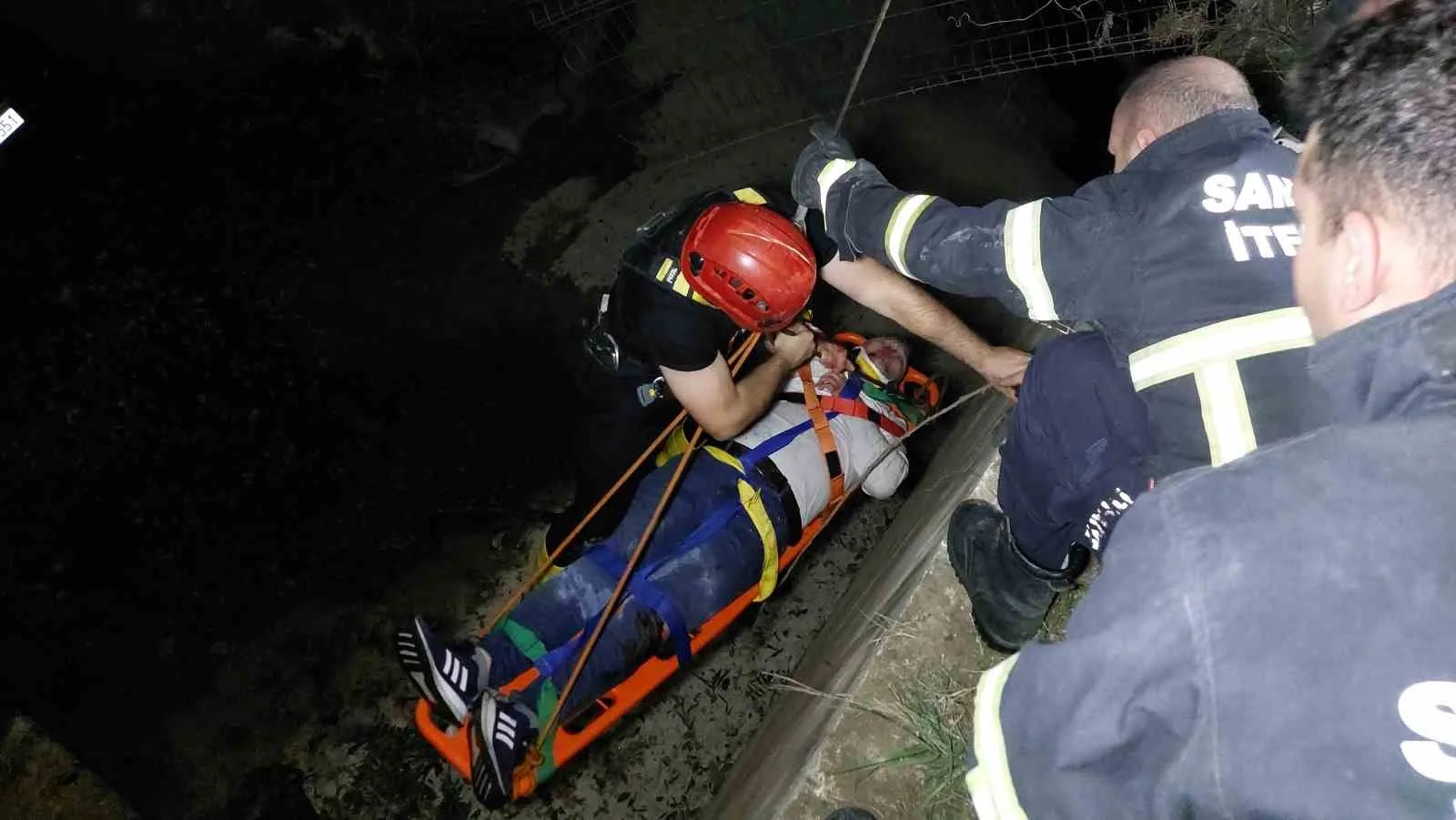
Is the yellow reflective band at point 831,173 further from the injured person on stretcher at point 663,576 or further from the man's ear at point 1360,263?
the man's ear at point 1360,263

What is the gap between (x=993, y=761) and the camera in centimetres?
109

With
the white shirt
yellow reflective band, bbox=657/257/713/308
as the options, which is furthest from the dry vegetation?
yellow reflective band, bbox=657/257/713/308

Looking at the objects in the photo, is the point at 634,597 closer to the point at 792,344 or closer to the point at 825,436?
the point at 825,436

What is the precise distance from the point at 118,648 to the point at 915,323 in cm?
377

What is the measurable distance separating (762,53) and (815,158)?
2.37m

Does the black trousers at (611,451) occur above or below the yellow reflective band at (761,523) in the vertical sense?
above

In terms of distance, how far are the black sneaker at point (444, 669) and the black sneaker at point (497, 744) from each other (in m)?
0.08

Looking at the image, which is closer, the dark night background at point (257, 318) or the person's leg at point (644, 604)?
the person's leg at point (644, 604)

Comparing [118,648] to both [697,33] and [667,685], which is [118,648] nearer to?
[667,685]

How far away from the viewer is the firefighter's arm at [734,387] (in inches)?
104

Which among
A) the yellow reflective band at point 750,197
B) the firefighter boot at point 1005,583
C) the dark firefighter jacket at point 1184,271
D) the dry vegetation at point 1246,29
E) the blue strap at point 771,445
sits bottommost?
the firefighter boot at point 1005,583

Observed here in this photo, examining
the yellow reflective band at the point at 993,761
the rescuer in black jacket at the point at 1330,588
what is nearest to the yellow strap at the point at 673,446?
the yellow reflective band at the point at 993,761

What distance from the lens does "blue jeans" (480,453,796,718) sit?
2.83 m

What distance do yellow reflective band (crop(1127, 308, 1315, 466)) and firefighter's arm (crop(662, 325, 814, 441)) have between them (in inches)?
56.8
